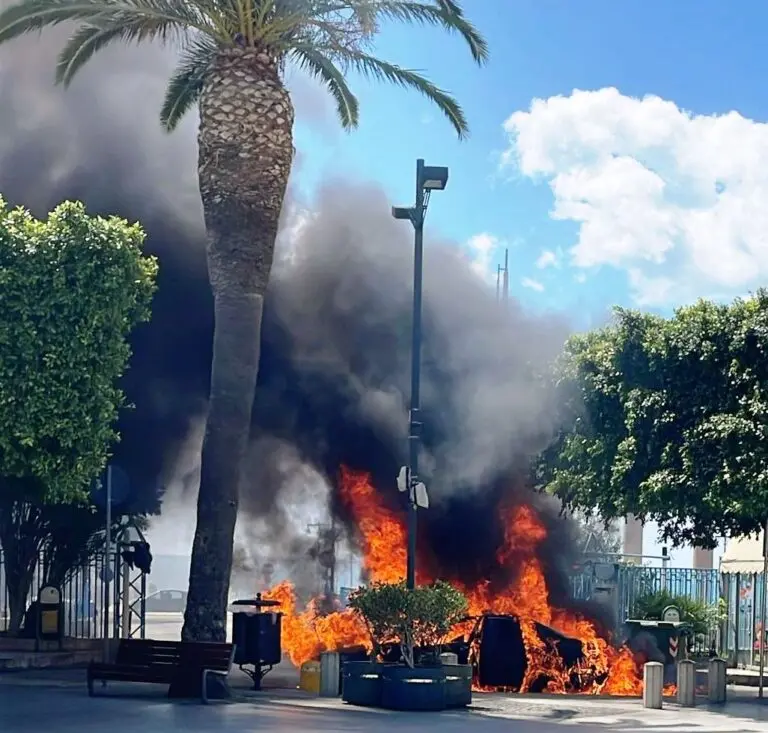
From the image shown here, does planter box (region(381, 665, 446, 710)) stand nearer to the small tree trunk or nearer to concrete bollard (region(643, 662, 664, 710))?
Result: concrete bollard (region(643, 662, 664, 710))

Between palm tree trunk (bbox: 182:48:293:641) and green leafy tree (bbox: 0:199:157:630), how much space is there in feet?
4.90

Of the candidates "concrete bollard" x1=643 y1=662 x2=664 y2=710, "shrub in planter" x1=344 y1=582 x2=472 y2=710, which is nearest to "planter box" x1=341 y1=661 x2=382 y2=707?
"shrub in planter" x1=344 y1=582 x2=472 y2=710

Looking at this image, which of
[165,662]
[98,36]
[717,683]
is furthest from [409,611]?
[98,36]

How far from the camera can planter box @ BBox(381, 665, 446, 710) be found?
14688 millimetres

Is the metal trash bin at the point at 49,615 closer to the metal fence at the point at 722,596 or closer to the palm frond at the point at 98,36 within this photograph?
the palm frond at the point at 98,36

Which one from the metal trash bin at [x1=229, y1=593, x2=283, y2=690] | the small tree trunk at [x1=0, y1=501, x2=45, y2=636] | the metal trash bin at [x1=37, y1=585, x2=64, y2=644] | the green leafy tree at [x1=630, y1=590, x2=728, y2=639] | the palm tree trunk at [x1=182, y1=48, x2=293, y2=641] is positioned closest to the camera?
the palm tree trunk at [x1=182, y1=48, x2=293, y2=641]

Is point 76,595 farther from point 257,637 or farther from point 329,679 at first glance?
point 329,679

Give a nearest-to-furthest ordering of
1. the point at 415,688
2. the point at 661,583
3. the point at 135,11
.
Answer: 1. the point at 415,688
2. the point at 135,11
3. the point at 661,583

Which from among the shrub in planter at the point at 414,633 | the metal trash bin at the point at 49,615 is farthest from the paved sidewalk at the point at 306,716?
the metal trash bin at the point at 49,615

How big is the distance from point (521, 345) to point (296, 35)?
413 inches

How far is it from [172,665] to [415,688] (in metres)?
2.84

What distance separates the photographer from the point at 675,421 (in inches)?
716

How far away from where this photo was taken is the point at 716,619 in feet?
71.3

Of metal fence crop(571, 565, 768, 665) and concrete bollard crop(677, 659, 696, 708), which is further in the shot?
metal fence crop(571, 565, 768, 665)
